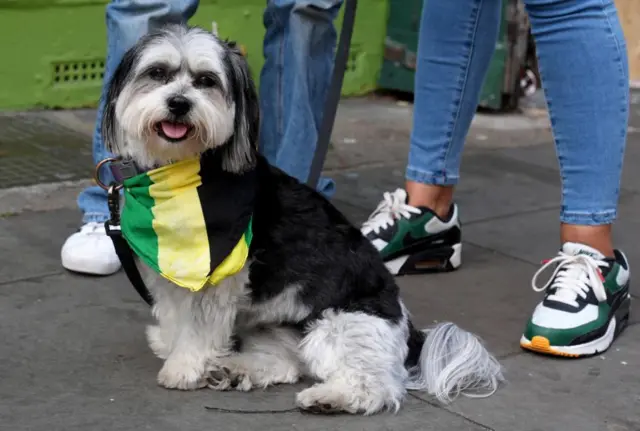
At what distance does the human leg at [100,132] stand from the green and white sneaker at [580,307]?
1504 mm

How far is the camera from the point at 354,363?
2.94m

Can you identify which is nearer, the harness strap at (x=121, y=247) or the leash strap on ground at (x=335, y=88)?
the harness strap at (x=121, y=247)

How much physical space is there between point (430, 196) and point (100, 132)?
131 cm

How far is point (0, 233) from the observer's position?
4355mm

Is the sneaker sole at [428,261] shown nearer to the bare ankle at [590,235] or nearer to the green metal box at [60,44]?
the bare ankle at [590,235]

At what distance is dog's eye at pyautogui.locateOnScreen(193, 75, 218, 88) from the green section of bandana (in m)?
0.28

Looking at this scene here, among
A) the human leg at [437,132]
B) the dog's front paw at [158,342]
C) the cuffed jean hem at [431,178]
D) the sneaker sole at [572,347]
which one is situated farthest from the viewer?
the cuffed jean hem at [431,178]

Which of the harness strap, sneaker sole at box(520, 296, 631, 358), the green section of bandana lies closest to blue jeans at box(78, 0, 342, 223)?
the harness strap

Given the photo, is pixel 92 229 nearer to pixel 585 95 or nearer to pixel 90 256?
pixel 90 256

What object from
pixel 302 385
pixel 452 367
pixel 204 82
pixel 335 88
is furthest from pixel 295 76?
pixel 452 367

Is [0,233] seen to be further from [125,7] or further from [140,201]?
[140,201]

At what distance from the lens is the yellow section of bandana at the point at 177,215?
2.93 m

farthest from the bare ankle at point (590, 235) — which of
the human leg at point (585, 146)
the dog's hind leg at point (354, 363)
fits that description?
the dog's hind leg at point (354, 363)

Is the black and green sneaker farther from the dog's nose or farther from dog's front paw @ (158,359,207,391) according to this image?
the dog's nose
